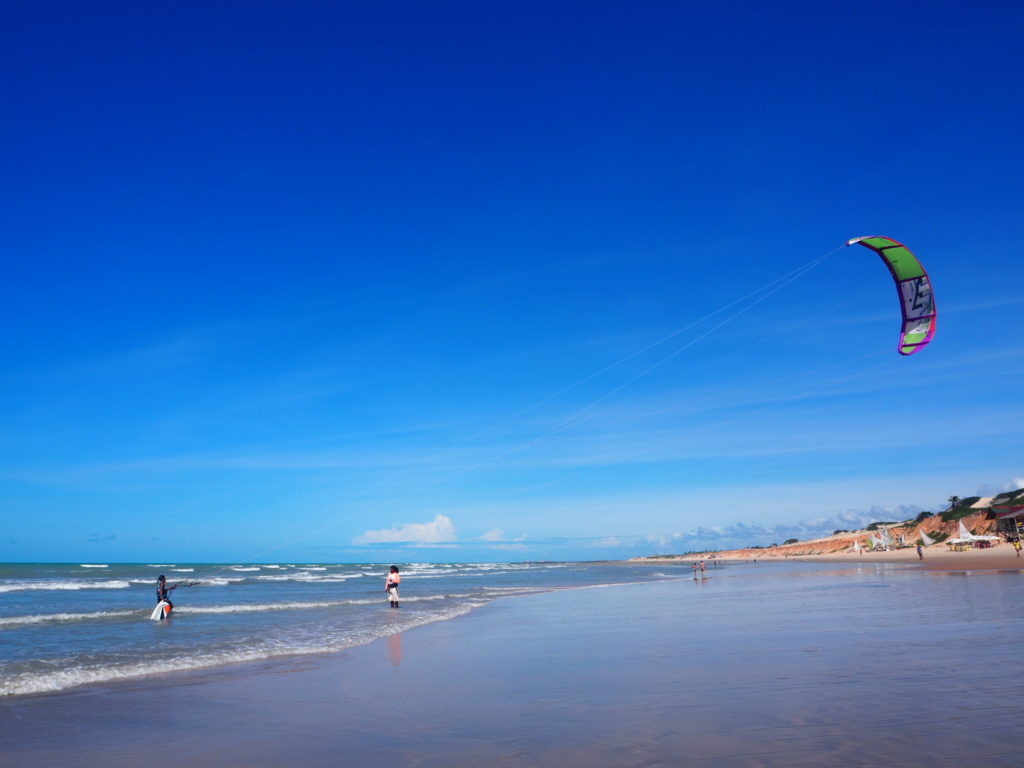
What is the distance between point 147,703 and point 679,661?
259 inches

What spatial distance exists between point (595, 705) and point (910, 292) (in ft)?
48.6

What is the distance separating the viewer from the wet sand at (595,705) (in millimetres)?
5363

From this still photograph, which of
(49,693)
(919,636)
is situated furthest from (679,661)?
(49,693)

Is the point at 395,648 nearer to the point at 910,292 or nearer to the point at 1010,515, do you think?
the point at 910,292

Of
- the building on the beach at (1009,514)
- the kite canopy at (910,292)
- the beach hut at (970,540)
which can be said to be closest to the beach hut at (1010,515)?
the building on the beach at (1009,514)

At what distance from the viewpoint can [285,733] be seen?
6.64 metres

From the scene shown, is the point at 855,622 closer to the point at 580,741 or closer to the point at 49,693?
the point at 580,741

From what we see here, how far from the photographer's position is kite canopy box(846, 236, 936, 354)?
54.4ft

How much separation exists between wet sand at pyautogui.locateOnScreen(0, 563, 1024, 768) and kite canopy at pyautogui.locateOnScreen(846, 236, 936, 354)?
23.1 feet

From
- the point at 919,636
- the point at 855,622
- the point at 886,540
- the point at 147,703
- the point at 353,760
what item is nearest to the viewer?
the point at 353,760

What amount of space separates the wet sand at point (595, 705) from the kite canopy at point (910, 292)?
703 cm

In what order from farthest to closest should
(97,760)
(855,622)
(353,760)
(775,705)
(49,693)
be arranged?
(855,622) < (49,693) < (775,705) < (97,760) < (353,760)

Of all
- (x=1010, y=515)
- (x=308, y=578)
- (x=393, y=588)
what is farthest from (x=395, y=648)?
(x=1010, y=515)

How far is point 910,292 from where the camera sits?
17.5 meters
